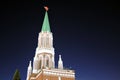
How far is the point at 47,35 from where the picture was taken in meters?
75.2

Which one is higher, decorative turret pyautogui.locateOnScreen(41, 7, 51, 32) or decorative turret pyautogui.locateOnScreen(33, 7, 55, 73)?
decorative turret pyautogui.locateOnScreen(41, 7, 51, 32)

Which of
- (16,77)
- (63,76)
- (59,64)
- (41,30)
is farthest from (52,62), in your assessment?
(16,77)

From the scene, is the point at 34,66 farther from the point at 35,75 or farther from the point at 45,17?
the point at 45,17

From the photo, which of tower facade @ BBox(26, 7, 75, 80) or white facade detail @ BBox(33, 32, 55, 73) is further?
white facade detail @ BBox(33, 32, 55, 73)

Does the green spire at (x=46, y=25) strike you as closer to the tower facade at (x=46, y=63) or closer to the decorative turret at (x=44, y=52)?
the tower facade at (x=46, y=63)

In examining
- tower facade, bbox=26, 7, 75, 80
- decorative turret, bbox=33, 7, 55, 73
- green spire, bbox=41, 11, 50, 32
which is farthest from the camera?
green spire, bbox=41, 11, 50, 32

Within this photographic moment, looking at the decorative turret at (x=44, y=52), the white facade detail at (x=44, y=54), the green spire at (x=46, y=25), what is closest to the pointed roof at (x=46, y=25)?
the green spire at (x=46, y=25)

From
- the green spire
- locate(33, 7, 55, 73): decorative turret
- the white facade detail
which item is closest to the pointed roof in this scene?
the green spire

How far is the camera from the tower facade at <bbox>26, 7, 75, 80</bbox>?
6425cm

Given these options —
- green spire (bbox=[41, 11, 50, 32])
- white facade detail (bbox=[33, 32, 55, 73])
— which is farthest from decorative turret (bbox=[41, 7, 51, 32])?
white facade detail (bbox=[33, 32, 55, 73])

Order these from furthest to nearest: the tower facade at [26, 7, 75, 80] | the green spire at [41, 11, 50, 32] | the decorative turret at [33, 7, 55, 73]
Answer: the green spire at [41, 11, 50, 32] → the decorative turret at [33, 7, 55, 73] → the tower facade at [26, 7, 75, 80]

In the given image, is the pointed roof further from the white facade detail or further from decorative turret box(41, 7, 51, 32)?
the white facade detail

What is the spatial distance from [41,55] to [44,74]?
957 cm

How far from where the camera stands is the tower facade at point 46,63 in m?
64.2
